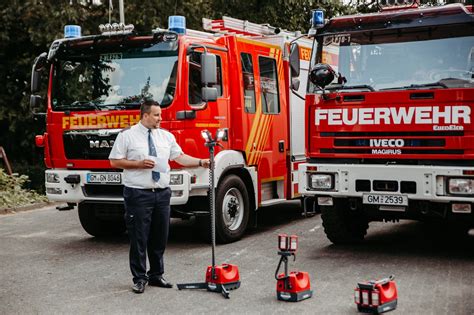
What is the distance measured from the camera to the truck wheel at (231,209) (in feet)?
31.7

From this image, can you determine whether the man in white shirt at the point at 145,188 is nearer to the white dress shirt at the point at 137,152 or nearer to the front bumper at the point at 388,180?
the white dress shirt at the point at 137,152

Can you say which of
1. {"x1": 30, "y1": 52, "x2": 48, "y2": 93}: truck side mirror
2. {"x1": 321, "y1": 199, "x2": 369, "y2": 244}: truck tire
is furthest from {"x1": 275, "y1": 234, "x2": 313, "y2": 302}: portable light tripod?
{"x1": 30, "y1": 52, "x2": 48, "y2": 93}: truck side mirror

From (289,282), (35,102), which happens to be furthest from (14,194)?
(289,282)

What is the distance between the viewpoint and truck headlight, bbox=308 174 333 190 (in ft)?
28.3

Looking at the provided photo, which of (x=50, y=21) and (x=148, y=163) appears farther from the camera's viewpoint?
(x=50, y=21)

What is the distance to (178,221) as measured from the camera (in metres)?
12.5

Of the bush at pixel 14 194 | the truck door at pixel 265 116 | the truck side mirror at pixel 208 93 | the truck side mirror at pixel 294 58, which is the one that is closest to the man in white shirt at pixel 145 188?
the truck side mirror at pixel 208 93

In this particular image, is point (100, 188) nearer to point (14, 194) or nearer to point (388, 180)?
point (388, 180)

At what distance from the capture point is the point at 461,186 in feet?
25.8

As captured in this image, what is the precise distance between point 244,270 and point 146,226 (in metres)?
1.48

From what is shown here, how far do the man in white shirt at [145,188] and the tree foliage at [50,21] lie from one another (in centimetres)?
1118

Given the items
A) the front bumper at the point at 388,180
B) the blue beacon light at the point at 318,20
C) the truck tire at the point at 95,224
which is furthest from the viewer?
the truck tire at the point at 95,224

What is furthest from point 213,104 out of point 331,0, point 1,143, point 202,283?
point 1,143

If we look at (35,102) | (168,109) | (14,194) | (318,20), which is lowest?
(14,194)
